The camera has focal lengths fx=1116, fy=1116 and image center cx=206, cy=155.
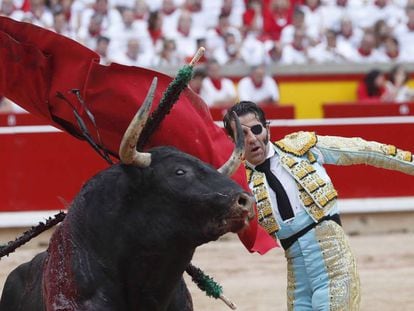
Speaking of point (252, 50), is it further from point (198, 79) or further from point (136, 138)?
point (136, 138)

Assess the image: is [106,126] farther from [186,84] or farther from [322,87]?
[322,87]

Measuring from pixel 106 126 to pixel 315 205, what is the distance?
987 millimetres

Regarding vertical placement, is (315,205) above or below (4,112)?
above

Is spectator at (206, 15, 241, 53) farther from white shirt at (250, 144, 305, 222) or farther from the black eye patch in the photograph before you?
the black eye patch

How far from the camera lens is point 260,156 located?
446 centimetres

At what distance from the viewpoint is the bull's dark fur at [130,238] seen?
3490 millimetres

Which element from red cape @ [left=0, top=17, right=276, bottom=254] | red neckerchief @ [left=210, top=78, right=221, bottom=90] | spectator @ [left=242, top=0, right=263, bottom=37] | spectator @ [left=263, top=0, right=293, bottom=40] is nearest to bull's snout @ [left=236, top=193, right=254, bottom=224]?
red cape @ [left=0, top=17, right=276, bottom=254]

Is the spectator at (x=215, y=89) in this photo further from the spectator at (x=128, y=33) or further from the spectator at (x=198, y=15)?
the spectator at (x=198, y=15)

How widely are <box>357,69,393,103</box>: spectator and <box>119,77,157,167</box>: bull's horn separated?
7.65 m

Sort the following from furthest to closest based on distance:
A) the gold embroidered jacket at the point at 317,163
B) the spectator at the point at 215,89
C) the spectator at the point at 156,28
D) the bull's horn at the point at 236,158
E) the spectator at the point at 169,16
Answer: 1. the spectator at the point at 169,16
2. the spectator at the point at 156,28
3. the spectator at the point at 215,89
4. the gold embroidered jacket at the point at 317,163
5. the bull's horn at the point at 236,158

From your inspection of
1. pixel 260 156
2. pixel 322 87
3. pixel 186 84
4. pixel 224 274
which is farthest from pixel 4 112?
pixel 186 84

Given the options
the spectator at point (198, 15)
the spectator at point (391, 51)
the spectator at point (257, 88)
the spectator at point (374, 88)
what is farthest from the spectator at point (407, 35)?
the spectator at point (198, 15)

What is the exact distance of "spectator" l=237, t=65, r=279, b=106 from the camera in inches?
420

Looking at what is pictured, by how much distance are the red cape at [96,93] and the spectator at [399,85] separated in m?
7.12
